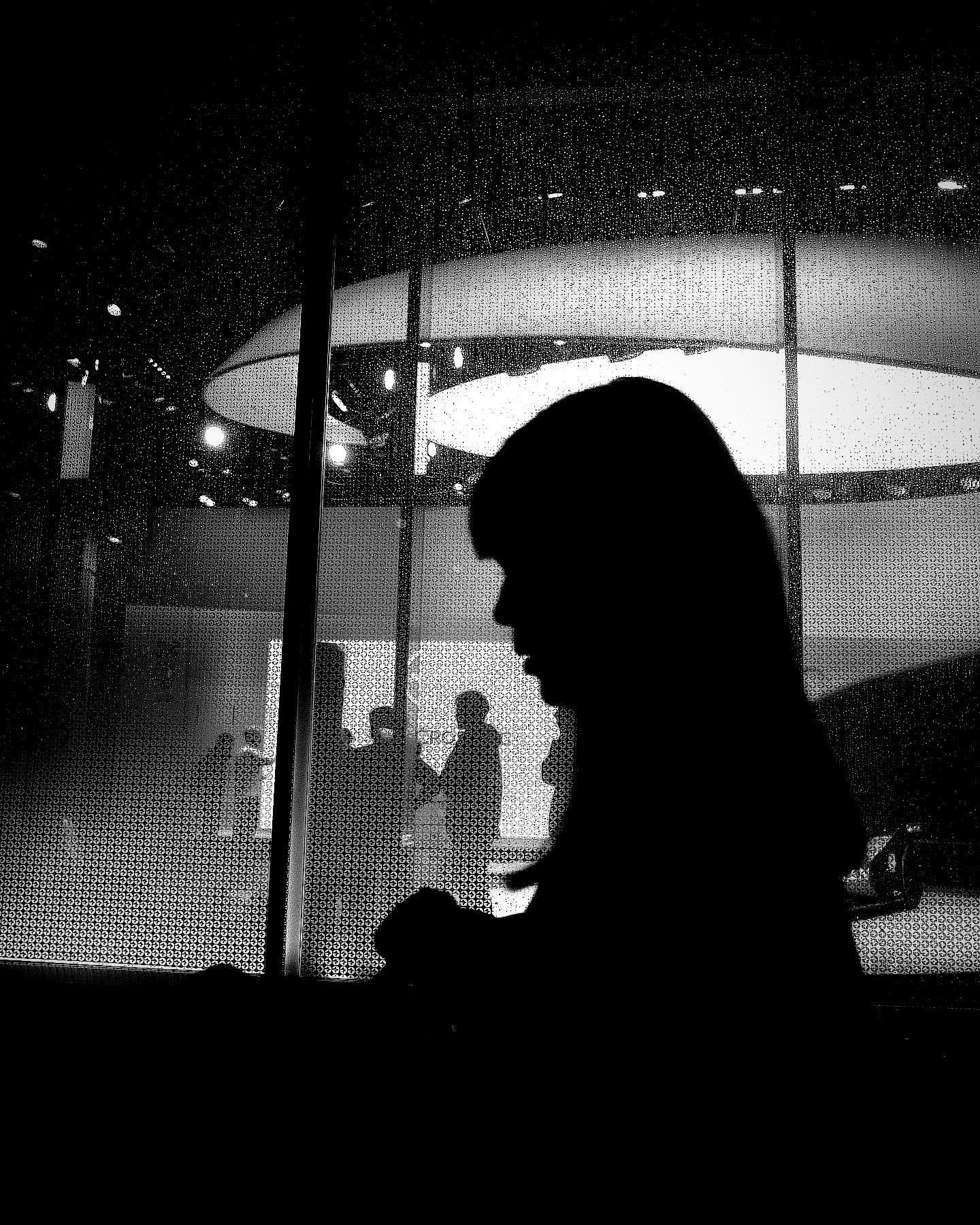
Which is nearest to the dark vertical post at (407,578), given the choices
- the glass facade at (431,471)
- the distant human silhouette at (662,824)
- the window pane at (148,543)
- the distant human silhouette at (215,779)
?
the glass facade at (431,471)

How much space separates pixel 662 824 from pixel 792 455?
8.53ft

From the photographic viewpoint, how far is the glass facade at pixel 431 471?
2986 millimetres

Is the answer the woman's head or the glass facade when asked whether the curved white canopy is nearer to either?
the glass facade

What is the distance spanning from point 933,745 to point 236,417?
248 cm

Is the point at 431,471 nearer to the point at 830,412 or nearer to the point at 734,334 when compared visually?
the point at 734,334

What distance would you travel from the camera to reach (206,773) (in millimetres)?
3152

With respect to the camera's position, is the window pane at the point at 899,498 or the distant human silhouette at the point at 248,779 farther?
the distant human silhouette at the point at 248,779

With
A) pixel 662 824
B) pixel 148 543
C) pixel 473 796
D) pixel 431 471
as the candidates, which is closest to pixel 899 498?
A: pixel 431 471

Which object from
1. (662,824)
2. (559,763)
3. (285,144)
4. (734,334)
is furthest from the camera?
(285,144)

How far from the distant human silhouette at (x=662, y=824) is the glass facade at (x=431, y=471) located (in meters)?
2.24

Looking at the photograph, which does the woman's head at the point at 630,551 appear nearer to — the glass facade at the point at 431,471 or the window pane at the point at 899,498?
the glass facade at the point at 431,471

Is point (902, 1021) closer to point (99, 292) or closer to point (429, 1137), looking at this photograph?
point (429, 1137)

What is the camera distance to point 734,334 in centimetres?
312

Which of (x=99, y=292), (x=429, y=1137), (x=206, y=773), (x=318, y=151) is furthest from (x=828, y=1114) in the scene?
(x=99, y=292)
